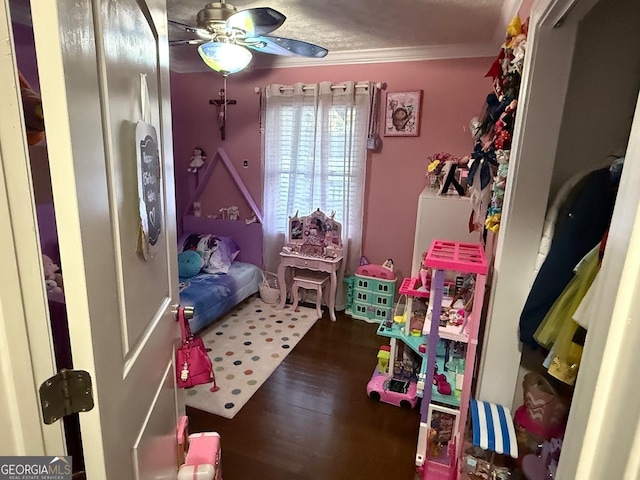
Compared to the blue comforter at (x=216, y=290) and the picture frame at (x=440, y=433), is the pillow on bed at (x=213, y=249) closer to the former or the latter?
the blue comforter at (x=216, y=290)

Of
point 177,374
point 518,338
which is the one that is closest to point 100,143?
point 177,374

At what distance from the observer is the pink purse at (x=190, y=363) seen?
136cm

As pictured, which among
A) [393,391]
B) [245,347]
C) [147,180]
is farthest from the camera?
[245,347]

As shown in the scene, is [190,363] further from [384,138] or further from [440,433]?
[384,138]

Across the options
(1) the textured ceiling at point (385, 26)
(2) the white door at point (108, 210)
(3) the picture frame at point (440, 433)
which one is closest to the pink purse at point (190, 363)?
(2) the white door at point (108, 210)

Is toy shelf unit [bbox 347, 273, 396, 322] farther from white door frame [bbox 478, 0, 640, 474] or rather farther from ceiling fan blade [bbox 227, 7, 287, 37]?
ceiling fan blade [bbox 227, 7, 287, 37]

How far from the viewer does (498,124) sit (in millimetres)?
1693

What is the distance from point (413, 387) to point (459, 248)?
3.56 feet

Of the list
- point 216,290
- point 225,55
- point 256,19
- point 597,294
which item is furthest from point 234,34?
point 216,290

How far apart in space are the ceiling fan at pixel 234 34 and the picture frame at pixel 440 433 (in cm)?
195

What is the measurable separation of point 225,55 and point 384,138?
5.93ft

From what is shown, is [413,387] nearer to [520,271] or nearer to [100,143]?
[520,271]

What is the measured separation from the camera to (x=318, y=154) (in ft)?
11.8

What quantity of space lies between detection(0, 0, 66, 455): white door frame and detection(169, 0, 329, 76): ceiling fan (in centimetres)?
129
